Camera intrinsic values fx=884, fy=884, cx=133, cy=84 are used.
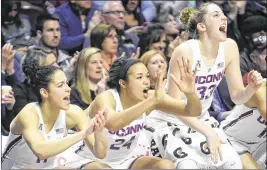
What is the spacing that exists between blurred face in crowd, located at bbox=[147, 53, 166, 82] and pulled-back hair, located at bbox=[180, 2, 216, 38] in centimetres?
19

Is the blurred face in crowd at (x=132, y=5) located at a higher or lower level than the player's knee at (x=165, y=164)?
higher

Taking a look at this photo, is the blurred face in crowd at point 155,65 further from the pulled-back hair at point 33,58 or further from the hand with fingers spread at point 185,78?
the pulled-back hair at point 33,58

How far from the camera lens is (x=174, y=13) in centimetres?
453

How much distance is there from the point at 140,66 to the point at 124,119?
224 millimetres

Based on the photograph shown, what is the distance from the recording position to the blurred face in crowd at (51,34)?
4145 mm

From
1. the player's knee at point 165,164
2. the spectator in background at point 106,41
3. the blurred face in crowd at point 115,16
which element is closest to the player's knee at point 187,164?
the player's knee at point 165,164

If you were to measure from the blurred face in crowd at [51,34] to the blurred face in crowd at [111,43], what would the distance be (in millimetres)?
242

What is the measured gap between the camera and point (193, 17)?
3666 millimetres

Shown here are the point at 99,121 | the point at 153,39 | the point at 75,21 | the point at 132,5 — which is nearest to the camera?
the point at 99,121

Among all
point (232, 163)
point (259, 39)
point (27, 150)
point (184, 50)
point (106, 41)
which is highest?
point (184, 50)

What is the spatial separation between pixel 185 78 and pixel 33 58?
0.72 metres

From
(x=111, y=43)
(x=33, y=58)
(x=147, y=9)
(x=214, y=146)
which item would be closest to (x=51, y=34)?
Answer: (x=111, y=43)

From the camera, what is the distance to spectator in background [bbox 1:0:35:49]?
427 centimetres

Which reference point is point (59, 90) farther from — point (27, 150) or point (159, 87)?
point (159, 87)
